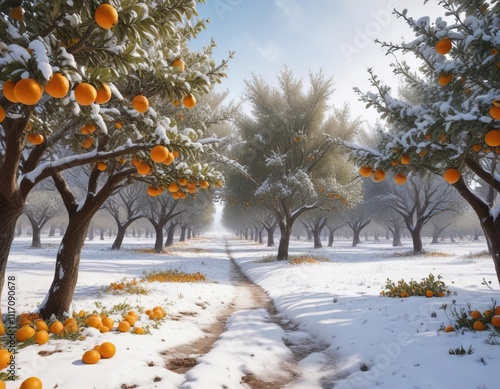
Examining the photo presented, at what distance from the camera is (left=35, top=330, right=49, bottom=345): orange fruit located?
4.47m

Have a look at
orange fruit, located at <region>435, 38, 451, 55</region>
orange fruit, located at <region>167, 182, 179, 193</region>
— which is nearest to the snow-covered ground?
orange fruit, located at <region>167, 182, 179, 193</region>

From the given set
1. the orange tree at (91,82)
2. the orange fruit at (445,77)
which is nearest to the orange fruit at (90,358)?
the orange tree at (91,82)

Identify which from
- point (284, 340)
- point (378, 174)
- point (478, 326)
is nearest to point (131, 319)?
point (284, 340)

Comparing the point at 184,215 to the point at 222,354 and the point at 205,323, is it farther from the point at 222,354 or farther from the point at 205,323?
the point at 222,354

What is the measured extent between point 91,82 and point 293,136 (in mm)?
17066

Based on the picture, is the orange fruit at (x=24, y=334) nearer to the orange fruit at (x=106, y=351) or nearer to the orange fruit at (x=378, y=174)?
the orange fruit at (x=106, y=351)

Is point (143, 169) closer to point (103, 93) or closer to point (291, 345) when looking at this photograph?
point (103, 93)

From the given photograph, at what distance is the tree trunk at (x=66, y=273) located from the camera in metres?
5.72

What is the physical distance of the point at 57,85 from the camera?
2344mm

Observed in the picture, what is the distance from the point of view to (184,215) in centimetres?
3828

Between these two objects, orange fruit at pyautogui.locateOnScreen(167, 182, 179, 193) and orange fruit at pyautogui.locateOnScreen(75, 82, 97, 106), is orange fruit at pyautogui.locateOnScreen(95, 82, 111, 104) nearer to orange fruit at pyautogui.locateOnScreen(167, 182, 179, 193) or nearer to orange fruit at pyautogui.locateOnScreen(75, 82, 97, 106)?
orange fruit at pyautogui.locateOnScreen(75, 82, 97, 106)

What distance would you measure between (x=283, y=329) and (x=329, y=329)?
Result: 3.61 ft

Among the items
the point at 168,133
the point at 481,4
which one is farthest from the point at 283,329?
the point at 481,4

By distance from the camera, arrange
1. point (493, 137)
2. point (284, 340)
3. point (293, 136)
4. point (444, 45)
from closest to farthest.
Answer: point (493, 137)
point (444, 45)
point (284, 340)
point (293, 136)
